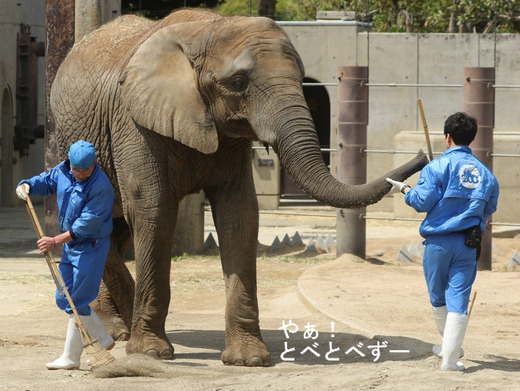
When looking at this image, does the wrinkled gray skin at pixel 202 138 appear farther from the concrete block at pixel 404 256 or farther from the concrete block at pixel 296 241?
the concrete block at pixel 296 241

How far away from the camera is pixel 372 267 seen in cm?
1295

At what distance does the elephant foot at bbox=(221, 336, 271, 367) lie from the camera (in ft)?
25.5

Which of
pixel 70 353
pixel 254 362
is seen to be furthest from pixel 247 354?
pixel 70 353

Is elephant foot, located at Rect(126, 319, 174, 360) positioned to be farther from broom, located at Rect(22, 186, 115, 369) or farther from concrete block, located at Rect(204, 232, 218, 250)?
concrete block, located at Rect(204, 232, 218, 250)

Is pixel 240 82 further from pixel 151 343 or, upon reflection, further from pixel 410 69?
pixel 410 69

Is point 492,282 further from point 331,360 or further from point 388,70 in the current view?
point 388,70

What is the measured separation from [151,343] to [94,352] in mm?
697

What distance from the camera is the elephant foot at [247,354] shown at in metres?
7.79

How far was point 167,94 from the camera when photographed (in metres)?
7.66

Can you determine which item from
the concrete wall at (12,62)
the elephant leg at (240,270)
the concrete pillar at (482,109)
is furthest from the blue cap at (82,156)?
the concrete wall at (12,62)

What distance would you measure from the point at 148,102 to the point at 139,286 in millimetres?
1330

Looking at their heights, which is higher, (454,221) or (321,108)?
(321,108)

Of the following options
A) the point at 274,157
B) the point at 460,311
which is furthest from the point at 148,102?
the point at 274,157

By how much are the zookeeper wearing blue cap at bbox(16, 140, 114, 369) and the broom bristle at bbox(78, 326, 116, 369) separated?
88 mm
